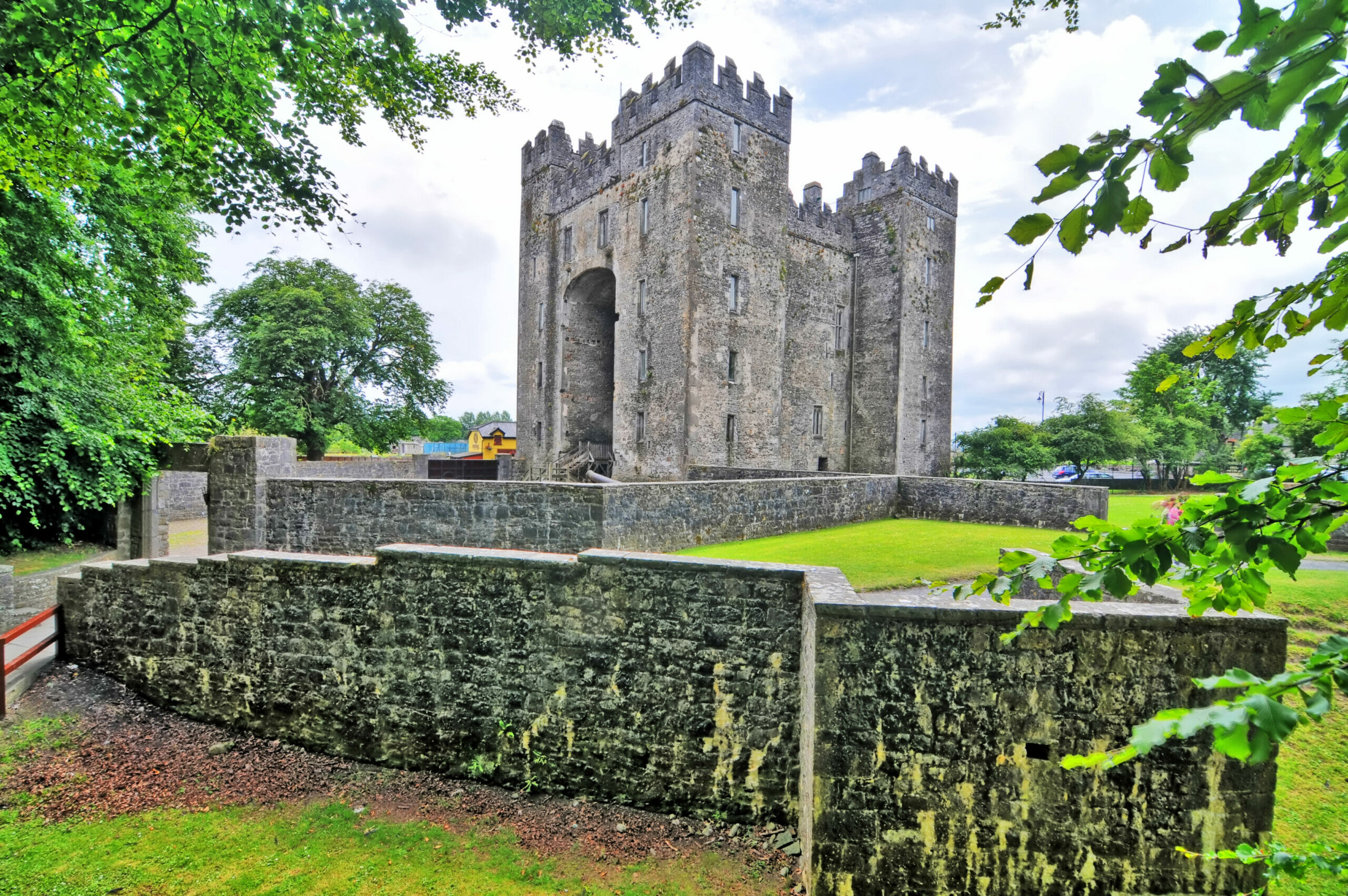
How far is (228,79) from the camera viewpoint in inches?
212

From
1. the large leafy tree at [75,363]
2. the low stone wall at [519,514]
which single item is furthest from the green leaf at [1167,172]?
the large leafy tree at [75,363]

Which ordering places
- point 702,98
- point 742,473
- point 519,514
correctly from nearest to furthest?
point 519,514, point 742,473, point 702,98

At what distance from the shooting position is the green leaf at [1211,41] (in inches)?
46.7

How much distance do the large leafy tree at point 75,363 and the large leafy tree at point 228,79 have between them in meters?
2.01

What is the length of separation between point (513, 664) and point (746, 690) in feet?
7.73

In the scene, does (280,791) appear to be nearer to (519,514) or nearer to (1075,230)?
(519,514)

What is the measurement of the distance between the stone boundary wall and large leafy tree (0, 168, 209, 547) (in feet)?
12.9

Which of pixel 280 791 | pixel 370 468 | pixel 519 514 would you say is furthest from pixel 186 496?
pixel 280 791

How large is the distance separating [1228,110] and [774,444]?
850 inches

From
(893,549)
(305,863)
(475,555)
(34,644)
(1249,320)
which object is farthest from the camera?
(893,549)

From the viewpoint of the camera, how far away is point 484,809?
18.4 feet

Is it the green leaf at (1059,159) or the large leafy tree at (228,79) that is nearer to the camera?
the green leaf at (1059,159)

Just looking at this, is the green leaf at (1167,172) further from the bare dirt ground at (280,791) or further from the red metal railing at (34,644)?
the red metal railing at (34,644)

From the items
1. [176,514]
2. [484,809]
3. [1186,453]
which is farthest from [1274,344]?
[1186,453]
